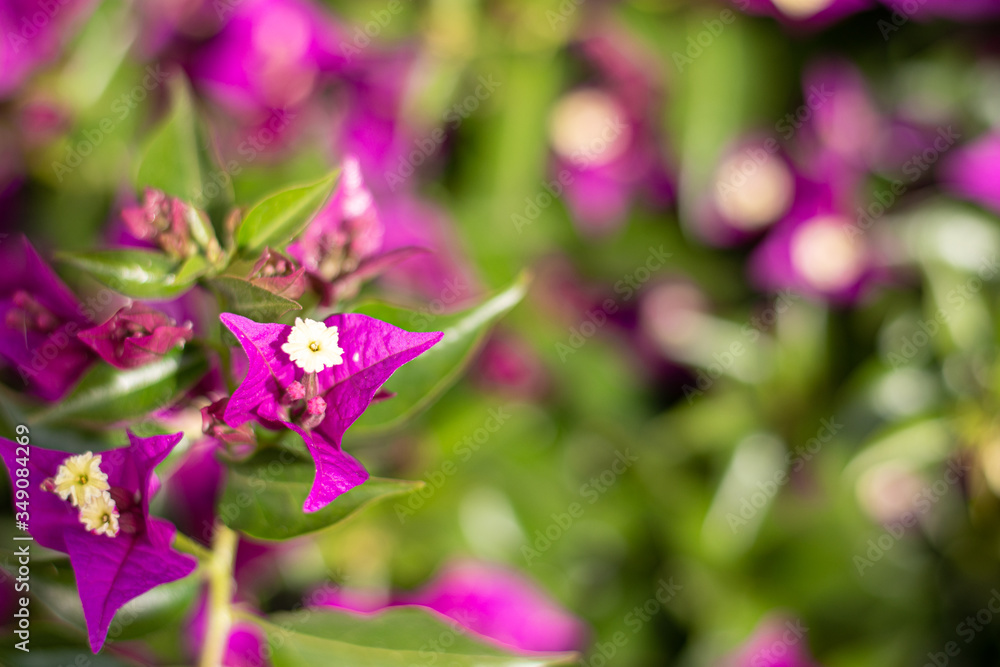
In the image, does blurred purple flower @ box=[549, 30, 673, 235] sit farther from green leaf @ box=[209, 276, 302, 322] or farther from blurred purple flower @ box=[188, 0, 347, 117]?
green leaf @ box=[209, 276, 302, 322]

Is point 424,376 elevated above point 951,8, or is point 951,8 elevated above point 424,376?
point 951,8

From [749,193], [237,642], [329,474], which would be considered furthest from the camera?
[749,193]

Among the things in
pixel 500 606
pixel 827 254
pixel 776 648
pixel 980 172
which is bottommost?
pixel 776 648

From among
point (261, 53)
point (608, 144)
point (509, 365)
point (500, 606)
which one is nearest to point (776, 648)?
point (500, 606)

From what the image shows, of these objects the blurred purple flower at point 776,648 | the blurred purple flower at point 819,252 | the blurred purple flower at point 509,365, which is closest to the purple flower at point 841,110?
the blurred purple flower at point 819,252

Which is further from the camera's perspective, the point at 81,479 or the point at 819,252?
the point at 819,252

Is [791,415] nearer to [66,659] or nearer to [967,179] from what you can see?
[967,179]

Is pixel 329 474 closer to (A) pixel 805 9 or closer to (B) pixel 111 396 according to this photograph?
(B) pixel 111 396

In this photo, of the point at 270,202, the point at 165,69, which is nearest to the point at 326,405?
the point at 270,202
